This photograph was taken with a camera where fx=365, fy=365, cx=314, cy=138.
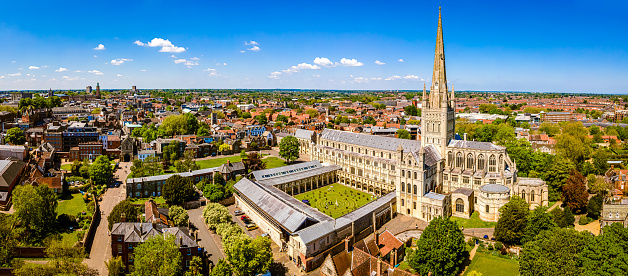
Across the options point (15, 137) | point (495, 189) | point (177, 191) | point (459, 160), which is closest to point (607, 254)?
point (495, 189)

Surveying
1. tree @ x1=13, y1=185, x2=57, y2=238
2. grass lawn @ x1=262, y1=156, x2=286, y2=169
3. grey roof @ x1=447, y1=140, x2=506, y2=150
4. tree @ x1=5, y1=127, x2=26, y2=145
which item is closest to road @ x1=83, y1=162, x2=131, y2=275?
tree @ x1=13, y1=185, x2=57, y2=238

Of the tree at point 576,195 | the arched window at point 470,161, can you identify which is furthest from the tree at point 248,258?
the tree at point 576,195

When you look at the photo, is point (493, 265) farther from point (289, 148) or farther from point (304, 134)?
point (304, 134)

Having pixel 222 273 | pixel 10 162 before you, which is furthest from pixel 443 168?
pixel 10 162

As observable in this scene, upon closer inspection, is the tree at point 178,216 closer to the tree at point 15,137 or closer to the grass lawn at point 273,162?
the grass lawn at point 273,162

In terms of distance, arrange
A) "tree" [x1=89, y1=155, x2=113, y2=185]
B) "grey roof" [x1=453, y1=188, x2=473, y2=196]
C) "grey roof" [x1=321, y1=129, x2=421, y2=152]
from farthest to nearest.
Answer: "tree" [x1=89, y1=155, x2=113, y2=185]
"grey roof" [x1=321, y1=129, x2=421, y2=152]
"grey roof" [x1=453, y1=188, x2=473, y2=196]

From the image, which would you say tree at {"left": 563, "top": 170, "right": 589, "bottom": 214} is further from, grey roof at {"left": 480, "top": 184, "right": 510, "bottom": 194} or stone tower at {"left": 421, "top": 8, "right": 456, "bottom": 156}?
stone tower at {"left": 421, "top": 8, "right": 456, "bottom": 156}
